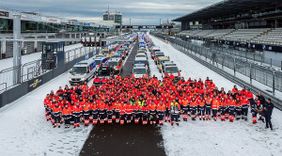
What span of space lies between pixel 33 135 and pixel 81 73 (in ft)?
41.1

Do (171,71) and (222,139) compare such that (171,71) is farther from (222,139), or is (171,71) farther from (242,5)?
(242,5)

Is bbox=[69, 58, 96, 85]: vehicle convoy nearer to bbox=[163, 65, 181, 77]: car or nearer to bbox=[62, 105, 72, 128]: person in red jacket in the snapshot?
bbox=[163, 65, 181, 77]: car

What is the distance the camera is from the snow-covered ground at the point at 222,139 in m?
11.1

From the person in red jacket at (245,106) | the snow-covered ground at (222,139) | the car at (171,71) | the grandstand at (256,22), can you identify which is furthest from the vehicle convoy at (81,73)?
the grandstand at (256,22)

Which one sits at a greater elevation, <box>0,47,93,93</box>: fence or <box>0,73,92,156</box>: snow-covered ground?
<box>0,47,93,93</box>: fence

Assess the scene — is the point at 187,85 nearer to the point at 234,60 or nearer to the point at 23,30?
the point at 234,60

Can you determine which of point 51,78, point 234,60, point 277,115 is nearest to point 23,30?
point 51,78

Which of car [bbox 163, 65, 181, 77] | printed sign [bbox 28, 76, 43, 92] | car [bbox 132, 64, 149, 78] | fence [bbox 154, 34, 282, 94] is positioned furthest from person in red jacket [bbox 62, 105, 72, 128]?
car [bbox 163, 65, 181, 77]

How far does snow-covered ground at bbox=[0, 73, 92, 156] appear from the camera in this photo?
37.0 ft

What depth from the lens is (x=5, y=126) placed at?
14.1 m

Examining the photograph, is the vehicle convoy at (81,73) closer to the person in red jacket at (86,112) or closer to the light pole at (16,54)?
the light pole at (16,54)

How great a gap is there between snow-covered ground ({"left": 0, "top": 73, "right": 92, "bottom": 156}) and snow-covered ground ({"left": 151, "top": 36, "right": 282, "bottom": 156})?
391cm

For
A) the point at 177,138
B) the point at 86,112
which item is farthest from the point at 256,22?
the point at 86,112

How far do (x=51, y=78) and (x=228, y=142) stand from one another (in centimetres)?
1976
